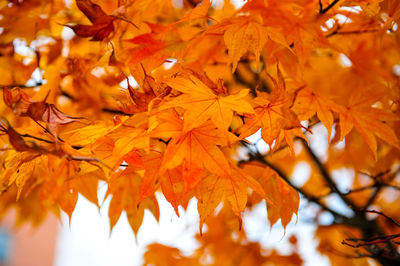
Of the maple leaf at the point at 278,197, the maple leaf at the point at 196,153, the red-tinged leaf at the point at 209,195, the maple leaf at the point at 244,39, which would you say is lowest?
the maple leaf at the point at 278,197

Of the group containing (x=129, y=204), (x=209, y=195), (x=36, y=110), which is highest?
(x=36, y=110)

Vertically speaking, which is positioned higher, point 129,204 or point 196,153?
point 196,153

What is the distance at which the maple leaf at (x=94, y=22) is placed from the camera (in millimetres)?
518

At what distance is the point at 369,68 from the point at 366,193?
657mm

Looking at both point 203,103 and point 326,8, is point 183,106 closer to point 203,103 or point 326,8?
point 203,103

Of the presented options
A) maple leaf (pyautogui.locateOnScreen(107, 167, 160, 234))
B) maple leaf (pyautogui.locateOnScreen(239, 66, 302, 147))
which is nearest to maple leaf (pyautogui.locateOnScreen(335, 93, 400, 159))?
maple leaf (pyautogui.locateOnScreen(239, 66, 302, 147))

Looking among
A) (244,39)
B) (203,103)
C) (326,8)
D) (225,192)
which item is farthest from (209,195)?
(326,8)

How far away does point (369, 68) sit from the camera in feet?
2.99

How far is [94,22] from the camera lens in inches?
21.2

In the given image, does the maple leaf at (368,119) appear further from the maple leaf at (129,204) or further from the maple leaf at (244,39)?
the maple leaf at (129,204)

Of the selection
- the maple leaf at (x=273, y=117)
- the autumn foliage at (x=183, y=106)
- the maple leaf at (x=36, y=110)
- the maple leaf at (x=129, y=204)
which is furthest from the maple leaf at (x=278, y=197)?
the maple leaf at (x=36, y=110)

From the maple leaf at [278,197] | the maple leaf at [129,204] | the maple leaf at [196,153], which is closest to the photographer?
the maple leaf at [196,153]

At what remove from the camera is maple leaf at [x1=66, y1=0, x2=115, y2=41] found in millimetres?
518

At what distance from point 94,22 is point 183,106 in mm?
227
